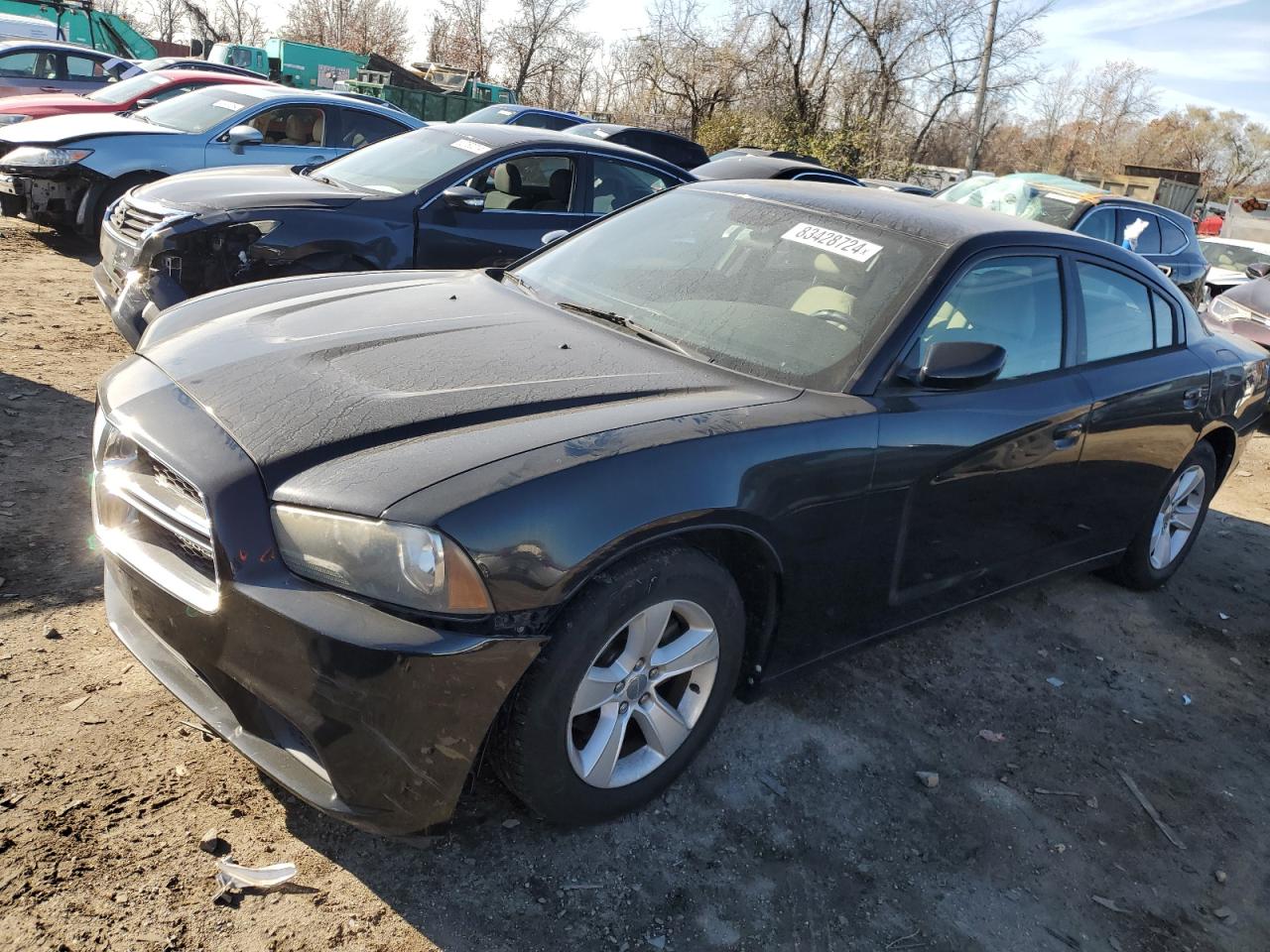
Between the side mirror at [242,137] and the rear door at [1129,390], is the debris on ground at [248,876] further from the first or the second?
the side mirror at [242,137]

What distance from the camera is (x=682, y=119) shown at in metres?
28.8

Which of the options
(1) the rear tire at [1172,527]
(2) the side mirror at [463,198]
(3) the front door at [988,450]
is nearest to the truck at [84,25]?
(2) the side mirror at [463,198]

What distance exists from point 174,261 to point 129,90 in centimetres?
714

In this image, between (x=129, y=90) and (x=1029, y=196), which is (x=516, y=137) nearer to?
(x=1029, y=196)

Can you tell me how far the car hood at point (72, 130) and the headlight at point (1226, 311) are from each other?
962cm

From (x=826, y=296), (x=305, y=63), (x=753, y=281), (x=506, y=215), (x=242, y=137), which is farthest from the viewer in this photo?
(x=305, y=63)

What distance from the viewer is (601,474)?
2.17 meters

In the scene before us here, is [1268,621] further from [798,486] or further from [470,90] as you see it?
[470,90]

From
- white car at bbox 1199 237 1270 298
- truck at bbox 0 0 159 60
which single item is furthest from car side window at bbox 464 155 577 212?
truck at bbox 0 0 159 60

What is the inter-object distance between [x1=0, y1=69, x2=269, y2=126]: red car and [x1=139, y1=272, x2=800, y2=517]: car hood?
29.3 feet

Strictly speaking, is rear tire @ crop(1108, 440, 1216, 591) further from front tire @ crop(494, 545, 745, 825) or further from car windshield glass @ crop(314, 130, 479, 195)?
car windshield glass @ crop(314, 130, 479, 195)

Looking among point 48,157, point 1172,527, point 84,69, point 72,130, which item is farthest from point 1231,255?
point 84,69

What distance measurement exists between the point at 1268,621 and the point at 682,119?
2680 cm

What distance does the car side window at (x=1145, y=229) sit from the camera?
942 centimetres
